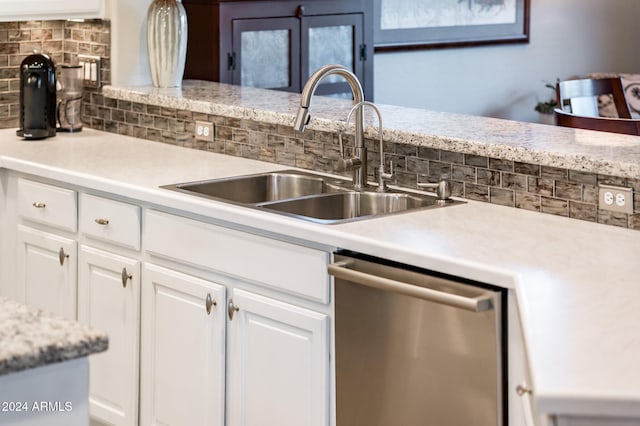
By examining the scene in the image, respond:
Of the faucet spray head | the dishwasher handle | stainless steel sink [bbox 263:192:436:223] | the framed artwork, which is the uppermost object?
the framed artwork

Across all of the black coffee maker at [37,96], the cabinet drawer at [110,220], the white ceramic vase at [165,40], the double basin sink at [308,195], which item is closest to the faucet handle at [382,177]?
the double basin sink at [308,195]

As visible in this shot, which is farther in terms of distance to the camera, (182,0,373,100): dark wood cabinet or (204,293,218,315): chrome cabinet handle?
(182,0,373,100): dark wood cabinet

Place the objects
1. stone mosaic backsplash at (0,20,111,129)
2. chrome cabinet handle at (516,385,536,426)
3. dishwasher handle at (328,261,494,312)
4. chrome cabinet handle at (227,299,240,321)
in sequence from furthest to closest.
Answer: stone mosaic backsplash at (0,20,111,129) < chrome cabinet handle at (227,299,240,321) < dishwasher handle at (328,261,494,312) < chrome cabinet handle at (516,385,536,426)

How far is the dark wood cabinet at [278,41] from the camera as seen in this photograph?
4758mm

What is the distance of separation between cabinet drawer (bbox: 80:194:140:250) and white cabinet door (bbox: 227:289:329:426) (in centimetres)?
46

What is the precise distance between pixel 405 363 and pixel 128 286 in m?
1.10

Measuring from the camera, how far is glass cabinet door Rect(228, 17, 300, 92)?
190 inches

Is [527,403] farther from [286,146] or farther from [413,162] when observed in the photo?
[286,146]

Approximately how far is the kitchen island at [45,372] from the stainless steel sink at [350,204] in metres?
1.46

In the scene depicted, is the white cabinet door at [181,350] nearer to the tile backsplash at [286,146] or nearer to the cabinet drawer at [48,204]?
the cabinet drawer at [48,204]

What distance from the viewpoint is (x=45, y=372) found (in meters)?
1.52

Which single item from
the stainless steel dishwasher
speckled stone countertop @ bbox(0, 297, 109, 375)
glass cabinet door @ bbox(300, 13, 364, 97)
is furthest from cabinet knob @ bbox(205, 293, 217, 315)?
glass cabinet door @ bbox(300, 13, 364, 97)

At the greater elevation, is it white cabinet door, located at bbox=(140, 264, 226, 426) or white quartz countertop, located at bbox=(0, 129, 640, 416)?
white quartz countertop, located at bbox=(0, 129, 640, 416)

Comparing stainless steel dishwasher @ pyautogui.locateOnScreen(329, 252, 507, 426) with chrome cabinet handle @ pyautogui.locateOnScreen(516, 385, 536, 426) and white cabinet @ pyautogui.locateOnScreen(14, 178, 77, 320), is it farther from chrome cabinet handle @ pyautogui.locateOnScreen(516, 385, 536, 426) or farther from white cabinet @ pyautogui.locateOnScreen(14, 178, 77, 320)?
white cabinet @ pyautogui.locateOnScreen(14, 178, 77, 320)
